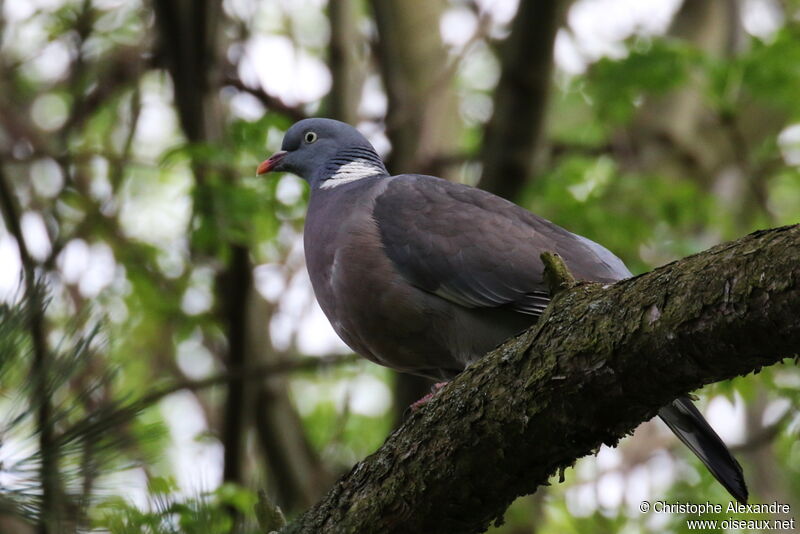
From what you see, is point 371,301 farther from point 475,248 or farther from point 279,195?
point 279,195

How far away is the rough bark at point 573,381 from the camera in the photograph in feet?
7.38

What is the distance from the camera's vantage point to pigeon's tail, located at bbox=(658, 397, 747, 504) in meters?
3.22

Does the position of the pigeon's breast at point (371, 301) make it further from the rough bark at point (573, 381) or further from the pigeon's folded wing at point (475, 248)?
the rough bark at point (573, 381)

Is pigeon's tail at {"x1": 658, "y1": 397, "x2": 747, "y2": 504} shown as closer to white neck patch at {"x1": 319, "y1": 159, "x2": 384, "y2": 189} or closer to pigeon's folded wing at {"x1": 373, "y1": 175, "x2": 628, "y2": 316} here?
pigeon's folded wing at {"x1": 373, "y1": 175, "x2": 628, "y2": 316}

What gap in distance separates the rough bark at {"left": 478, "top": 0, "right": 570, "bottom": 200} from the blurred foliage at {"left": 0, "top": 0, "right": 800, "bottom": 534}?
242 mm

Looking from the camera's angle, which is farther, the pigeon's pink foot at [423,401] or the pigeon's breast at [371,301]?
the pigeon's breast at [371,301]

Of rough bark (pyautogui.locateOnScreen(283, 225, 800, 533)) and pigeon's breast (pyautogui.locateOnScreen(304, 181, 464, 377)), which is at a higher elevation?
pigeon's breast (pyautogui.locateOnScreen(304, 181, 464, 377))

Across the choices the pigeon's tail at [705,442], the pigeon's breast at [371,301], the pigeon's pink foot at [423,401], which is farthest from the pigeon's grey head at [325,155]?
the pigeon's tail at [705,442]

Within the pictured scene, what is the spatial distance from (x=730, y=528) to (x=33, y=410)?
3.89 meters

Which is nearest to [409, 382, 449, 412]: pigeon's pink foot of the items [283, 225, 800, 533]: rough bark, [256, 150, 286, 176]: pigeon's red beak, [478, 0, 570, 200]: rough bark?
[283, 225, 800, 533]: rough bark

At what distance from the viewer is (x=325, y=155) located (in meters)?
5.35

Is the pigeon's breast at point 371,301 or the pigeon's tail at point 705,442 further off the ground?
the pigeon's breast at point 371,301

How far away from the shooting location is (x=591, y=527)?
292 inches

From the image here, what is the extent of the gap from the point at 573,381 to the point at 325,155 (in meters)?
3.05
